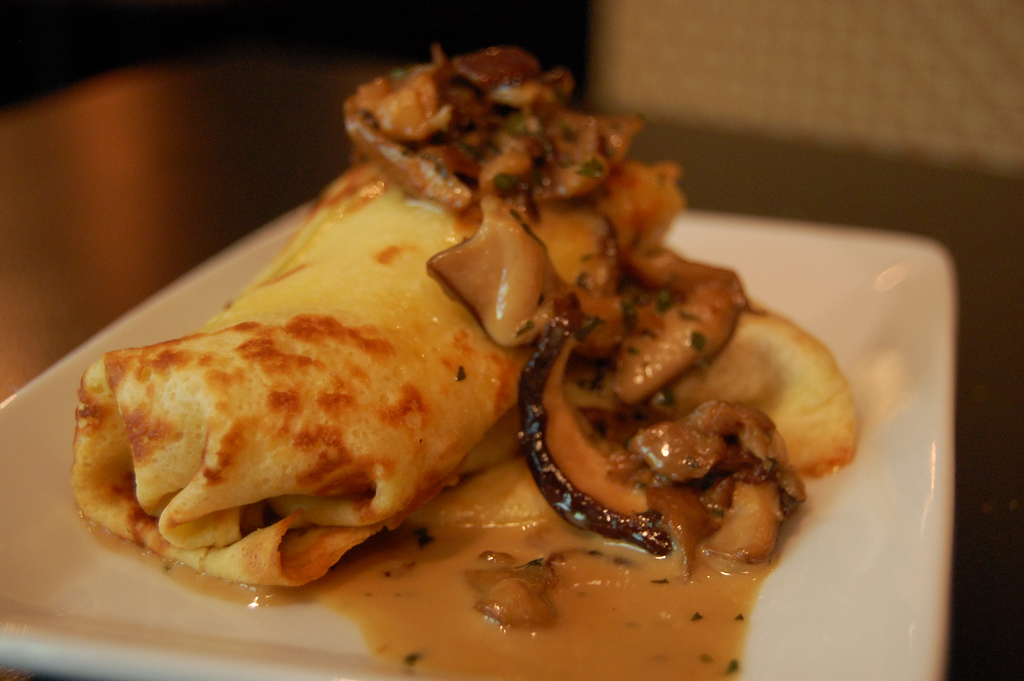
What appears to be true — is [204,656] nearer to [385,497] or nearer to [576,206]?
[385,497]

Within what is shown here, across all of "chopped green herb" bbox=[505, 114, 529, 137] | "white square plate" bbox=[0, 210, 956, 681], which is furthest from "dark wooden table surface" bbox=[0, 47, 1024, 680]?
"chopped green herb" bbox=[505, 114, 529, 137]

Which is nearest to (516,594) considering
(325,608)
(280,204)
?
(325,608)

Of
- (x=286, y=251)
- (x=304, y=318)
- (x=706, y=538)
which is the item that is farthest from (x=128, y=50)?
(x=706, y=538)

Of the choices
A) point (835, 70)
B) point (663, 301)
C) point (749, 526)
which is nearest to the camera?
point (749, 526)

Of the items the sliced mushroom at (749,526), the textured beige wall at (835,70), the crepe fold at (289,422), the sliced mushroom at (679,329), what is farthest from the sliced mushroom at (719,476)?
the textured beige wall at (835,70)

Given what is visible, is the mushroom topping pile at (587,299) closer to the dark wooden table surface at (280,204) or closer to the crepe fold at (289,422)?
the crepe fold at (289,422)

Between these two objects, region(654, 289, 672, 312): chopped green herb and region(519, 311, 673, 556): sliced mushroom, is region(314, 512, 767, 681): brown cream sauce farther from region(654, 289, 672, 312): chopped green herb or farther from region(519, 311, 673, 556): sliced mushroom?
region(654, 289, 672, 312): chopped green herb

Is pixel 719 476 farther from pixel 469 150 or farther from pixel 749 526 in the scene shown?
pixel 469 150
